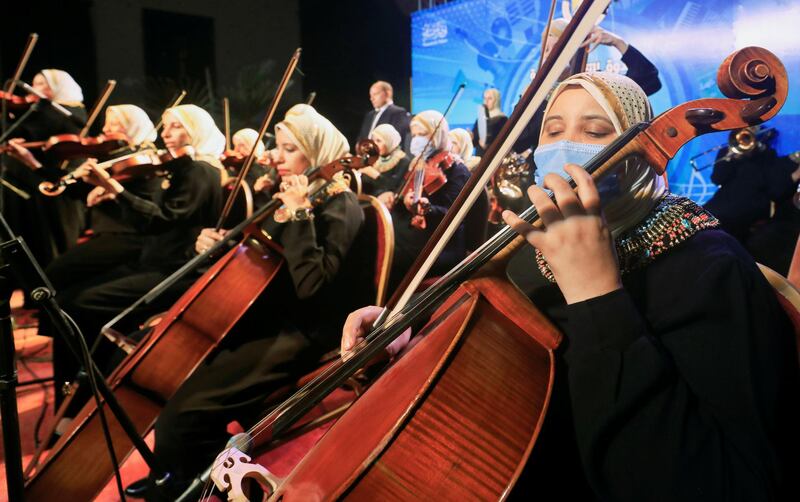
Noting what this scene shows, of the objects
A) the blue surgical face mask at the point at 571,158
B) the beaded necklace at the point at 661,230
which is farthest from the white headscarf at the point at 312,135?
the beaded necklace at the point at 661,230

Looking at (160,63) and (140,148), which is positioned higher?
(160,63)

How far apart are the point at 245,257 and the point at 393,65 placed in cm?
177

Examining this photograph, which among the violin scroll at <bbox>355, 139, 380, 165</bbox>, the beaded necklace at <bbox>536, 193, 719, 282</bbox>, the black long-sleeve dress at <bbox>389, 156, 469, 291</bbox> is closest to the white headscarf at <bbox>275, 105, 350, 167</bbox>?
the violin scroll at <bbox>355, 139, 380, 165</bbox>

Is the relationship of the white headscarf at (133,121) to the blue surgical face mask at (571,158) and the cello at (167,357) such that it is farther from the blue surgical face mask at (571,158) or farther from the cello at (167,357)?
the blue surgical face mask at (571,158)

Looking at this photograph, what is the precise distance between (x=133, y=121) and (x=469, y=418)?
362 cm

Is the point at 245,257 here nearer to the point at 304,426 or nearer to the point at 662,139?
the point at 304,426

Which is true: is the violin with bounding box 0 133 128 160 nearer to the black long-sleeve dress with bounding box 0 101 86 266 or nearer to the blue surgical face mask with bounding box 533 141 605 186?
the black long-sleeve dress with bounding box 0 101 86 266

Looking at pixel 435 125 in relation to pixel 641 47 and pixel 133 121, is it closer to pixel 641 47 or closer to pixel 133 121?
pixel 641 47

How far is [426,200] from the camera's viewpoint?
8.27 feet

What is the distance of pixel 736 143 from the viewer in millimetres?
1958

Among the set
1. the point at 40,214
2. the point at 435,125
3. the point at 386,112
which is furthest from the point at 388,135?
the point at 40,214

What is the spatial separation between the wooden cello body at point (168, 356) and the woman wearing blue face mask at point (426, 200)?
2.28 ft

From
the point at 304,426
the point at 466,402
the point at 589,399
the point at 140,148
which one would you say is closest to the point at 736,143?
the point at 589,399

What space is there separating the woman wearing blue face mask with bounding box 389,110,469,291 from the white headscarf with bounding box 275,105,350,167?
0.46m
